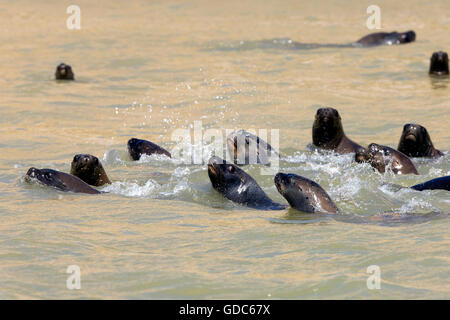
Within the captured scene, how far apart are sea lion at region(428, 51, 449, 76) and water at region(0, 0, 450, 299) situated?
22cm

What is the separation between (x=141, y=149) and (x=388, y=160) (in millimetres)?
2764

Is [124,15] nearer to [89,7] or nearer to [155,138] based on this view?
[89,7]

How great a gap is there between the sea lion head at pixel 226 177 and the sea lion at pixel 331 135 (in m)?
2.54

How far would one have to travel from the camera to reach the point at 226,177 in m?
7.93

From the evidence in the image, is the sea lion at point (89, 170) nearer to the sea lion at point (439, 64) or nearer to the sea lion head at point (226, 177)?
the sea lion head at point (226, 177)

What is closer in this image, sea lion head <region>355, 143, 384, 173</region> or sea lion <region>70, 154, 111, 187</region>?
sea lion <region>70, 154, 111, 187</region>

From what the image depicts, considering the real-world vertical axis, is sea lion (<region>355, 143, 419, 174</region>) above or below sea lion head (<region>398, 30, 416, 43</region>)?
below

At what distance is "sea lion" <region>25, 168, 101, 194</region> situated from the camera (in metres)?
7.89

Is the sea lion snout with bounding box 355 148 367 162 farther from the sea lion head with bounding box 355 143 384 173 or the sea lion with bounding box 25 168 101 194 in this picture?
the sea lion with bounding box 25 168 101 194

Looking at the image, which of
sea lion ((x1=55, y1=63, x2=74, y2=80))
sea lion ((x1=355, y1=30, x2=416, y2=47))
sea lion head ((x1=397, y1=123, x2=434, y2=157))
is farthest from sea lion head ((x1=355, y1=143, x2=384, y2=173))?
sea lion ((x1=355, y1=30, x2=416, y2=47))

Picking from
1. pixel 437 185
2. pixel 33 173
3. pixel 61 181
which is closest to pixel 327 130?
pixel 437 185

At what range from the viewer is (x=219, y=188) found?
26.2 feet

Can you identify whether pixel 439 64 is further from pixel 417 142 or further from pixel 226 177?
pixel 226 177
